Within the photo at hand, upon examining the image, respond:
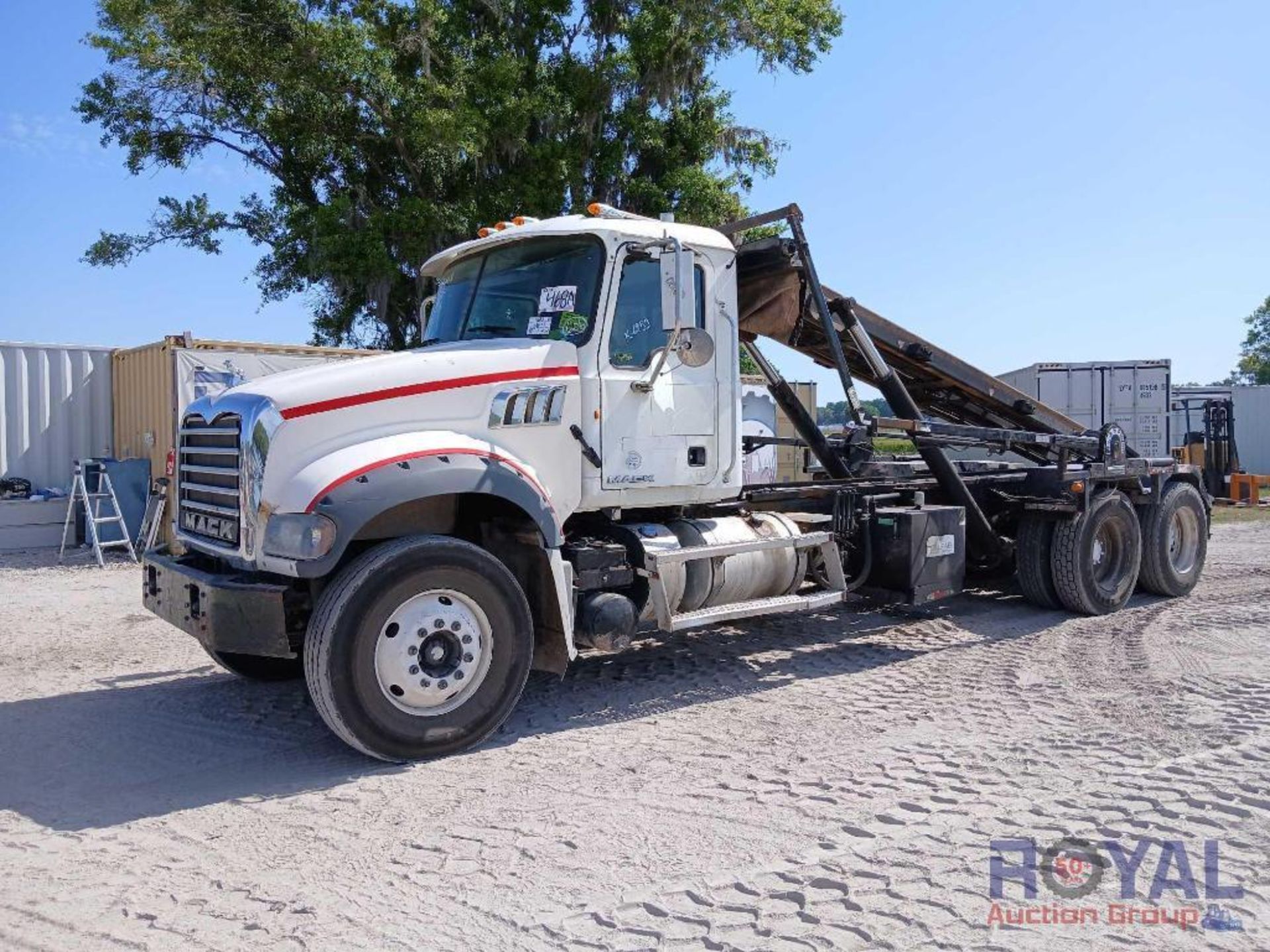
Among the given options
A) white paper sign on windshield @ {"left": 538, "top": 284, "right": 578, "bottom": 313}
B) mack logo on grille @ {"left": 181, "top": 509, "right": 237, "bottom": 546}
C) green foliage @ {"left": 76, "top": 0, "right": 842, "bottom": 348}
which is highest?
green foliage @ {"left": 76, "top": 0, "right": 842, "bottom": 348}

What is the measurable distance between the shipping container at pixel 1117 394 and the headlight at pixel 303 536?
17.0 m

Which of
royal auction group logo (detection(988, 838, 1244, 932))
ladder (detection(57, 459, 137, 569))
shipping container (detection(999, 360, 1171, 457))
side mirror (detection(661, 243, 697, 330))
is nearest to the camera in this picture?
royal auction group logo (detection(988, 838, 1244, 932))

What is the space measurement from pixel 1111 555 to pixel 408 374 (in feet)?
23.6

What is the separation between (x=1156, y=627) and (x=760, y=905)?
20.6 ft

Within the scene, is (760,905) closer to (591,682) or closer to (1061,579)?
(591,682)

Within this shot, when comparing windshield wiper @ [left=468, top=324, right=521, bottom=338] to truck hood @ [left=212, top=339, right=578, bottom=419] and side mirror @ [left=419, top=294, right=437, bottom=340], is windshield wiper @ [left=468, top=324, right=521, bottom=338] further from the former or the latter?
side mirror @ [left=419, top=294, right=437, bottom=340]

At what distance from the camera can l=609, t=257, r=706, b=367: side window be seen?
6000 millimetres

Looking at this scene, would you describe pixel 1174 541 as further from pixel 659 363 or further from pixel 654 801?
pixel 654 801

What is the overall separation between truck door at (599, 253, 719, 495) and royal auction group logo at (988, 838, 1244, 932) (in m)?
3.00

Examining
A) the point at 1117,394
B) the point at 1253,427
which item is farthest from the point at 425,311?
the point at 1253,427

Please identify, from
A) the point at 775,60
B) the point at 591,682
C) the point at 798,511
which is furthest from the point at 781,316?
the point at 775,60

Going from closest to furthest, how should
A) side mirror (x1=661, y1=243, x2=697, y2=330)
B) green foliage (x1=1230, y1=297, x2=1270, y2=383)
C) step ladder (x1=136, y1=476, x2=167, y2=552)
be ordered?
side mirror (x1=661, y1=243, x2=697, y2=330) < step ladder (x1=136, y1=476, x2=167, y2=552) < green foliage (x1=1230, y1=297, x2=1270, y2=383)

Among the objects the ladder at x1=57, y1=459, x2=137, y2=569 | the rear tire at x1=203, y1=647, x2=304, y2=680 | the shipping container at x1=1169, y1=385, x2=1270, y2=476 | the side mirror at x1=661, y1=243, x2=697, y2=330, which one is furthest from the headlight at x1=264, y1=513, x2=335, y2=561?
the shipping container at x1=1169, y1=385, x2=1270, y2=476

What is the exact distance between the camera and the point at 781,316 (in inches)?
306
